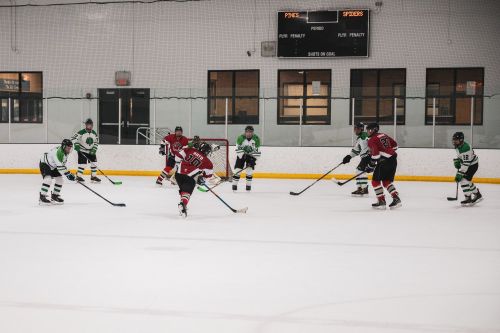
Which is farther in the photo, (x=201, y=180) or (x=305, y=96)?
(x=305, y=96)

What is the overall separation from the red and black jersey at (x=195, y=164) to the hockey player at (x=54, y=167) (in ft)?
5.15

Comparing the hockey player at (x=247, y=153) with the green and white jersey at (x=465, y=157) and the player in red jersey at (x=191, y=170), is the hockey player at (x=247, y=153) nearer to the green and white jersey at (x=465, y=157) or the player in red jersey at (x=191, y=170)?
the green and white jersey at (x=465, y=157)

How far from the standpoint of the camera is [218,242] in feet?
18.0

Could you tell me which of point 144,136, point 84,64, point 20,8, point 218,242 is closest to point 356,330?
point 218,242

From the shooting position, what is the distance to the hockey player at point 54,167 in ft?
27.0

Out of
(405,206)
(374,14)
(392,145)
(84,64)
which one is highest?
(374,14)

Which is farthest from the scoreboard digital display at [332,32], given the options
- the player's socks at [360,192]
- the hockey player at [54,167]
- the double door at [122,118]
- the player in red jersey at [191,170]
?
the player in red jersey at [191,170]

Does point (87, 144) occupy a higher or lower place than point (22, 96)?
lower

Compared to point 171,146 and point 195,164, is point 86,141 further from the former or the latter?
point 195,164

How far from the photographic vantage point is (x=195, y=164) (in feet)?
23.6

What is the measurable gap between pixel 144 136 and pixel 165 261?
35.3 feet

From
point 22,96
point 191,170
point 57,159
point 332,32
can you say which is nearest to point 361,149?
point 191,170

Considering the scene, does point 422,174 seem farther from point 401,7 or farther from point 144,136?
point 144,136

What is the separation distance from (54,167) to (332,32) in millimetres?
8723
